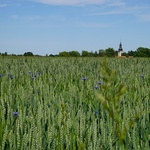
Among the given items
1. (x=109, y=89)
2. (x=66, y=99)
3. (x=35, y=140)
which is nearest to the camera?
(x=109, y=89)

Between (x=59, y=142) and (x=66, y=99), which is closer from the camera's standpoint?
(x=59, y=142)

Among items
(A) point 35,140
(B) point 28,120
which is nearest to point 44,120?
(B) point 28,120

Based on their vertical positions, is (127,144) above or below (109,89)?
below

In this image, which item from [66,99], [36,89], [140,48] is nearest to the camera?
[66,99]

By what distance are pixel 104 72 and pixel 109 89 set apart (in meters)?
0.03

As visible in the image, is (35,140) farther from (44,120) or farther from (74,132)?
(44,120)

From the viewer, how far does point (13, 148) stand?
132cm

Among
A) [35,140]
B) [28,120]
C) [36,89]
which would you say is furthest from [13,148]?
[36,89]

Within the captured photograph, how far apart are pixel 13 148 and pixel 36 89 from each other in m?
1.67

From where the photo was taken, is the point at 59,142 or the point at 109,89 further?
the point at 59,142

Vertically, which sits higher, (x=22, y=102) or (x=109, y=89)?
(x=109, y=89)

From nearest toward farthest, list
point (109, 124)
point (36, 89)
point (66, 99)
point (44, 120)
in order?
point (109, 124) < point (44, 120) < point (66, 99) < point (36, 89)

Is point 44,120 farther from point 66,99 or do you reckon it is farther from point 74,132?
point 66,99

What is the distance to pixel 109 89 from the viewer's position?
0.54m
